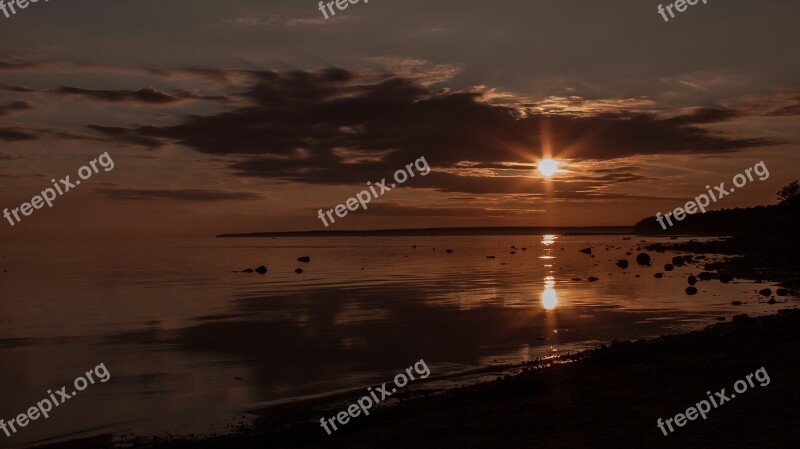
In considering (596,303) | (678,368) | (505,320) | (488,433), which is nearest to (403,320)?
(505,320)

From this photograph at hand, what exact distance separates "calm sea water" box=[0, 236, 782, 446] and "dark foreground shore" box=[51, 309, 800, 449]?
281 centimetres

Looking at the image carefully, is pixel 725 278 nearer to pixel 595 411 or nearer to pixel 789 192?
pixel 595 411

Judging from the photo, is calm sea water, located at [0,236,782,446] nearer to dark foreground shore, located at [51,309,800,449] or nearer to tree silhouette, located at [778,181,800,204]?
dark foreground shore, located at [51,309,800,449]

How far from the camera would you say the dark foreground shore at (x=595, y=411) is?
1113 cm

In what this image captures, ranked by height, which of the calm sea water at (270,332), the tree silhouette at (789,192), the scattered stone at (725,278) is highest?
the tree silhouette at (789,192)

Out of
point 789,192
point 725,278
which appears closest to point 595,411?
point 725,278

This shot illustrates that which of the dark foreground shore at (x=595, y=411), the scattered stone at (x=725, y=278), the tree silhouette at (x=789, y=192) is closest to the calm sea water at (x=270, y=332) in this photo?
the scattered stone at (x=725, y=278)

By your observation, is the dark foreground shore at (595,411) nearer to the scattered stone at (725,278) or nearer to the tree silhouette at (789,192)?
the scattered stone at (725,278)

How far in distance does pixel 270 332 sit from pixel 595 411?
58.4 ft

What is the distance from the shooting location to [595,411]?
13008mm

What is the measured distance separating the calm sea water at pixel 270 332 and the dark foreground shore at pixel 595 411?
9.22 ft

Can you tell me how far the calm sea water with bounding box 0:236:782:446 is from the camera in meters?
17.6

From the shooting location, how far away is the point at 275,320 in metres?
32.1

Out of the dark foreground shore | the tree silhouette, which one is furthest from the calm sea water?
the tree silhouette
